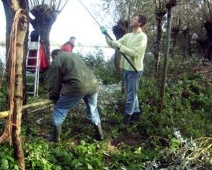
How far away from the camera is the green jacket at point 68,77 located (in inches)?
250

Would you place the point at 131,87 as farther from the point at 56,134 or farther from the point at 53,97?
the point at 56,134

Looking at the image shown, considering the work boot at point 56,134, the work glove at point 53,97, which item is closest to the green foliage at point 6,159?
the work boot at point 56,134

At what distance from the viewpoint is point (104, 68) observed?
13.9 meters

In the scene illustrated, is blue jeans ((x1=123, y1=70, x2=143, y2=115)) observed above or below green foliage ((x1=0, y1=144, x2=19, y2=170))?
above

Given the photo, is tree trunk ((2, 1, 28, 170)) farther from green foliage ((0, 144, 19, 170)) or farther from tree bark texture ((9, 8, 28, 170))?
green foliage ((0, 144, 19, 170))

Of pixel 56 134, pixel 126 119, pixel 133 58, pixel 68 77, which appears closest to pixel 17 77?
pixel 68 77

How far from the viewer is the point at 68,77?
20.9 ft

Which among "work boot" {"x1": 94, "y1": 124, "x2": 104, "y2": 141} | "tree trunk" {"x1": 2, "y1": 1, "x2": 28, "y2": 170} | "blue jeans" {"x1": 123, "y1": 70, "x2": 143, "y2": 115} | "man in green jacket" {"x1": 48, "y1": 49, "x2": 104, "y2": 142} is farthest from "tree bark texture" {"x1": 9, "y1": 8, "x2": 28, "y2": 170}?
"blue jeans" {"x1": 123, "y1": 70, "x2": 143, "y2": 115}

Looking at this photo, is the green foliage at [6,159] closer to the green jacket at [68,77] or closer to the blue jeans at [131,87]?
the green jacket at [68,77]

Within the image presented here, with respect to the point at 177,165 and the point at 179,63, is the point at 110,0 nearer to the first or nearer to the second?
the point at 179,63

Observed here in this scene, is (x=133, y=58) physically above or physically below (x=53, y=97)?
above

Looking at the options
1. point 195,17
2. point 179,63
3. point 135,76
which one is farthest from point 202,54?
point 135,76

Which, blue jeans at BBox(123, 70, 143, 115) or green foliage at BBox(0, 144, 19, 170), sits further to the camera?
blue jeans at BBox(123, 70, 143, 115)

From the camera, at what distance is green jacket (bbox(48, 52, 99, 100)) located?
635 cm
